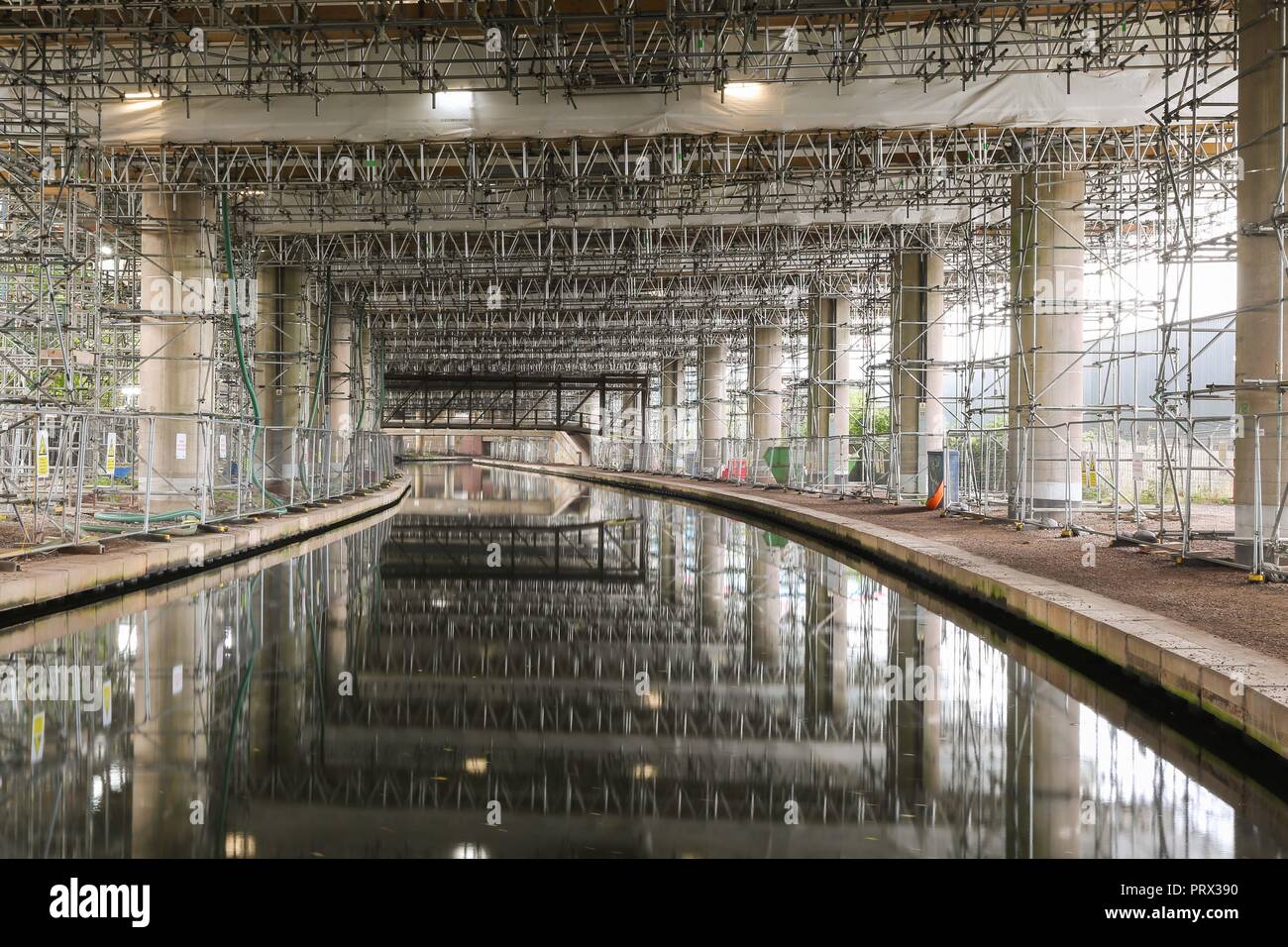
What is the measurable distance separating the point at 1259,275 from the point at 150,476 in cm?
1550

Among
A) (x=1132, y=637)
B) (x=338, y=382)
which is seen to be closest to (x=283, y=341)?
(x=338, y=382)

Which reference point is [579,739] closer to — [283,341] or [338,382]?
[283,341]

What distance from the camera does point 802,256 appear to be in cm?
3778

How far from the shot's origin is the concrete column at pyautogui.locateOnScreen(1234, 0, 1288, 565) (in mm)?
13383

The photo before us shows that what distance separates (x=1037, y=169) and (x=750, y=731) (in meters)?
20.0

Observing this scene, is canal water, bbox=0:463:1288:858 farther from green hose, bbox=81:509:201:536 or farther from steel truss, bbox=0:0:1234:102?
steel truss, bbox=0:0:1234:102

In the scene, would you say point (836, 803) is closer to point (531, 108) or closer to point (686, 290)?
point (531, 108)

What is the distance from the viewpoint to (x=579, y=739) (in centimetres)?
704

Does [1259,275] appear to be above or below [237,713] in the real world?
above

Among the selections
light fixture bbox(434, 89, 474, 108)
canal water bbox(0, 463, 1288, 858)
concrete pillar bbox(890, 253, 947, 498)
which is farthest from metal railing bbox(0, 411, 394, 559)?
concrete pillar bbox(890, 253, 947, 498)

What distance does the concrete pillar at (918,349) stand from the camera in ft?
107

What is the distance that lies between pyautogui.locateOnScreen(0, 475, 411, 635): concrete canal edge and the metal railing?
471 mm

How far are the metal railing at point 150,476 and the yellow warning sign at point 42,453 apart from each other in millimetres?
29

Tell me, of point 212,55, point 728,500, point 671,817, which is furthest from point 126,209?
point 671,817
